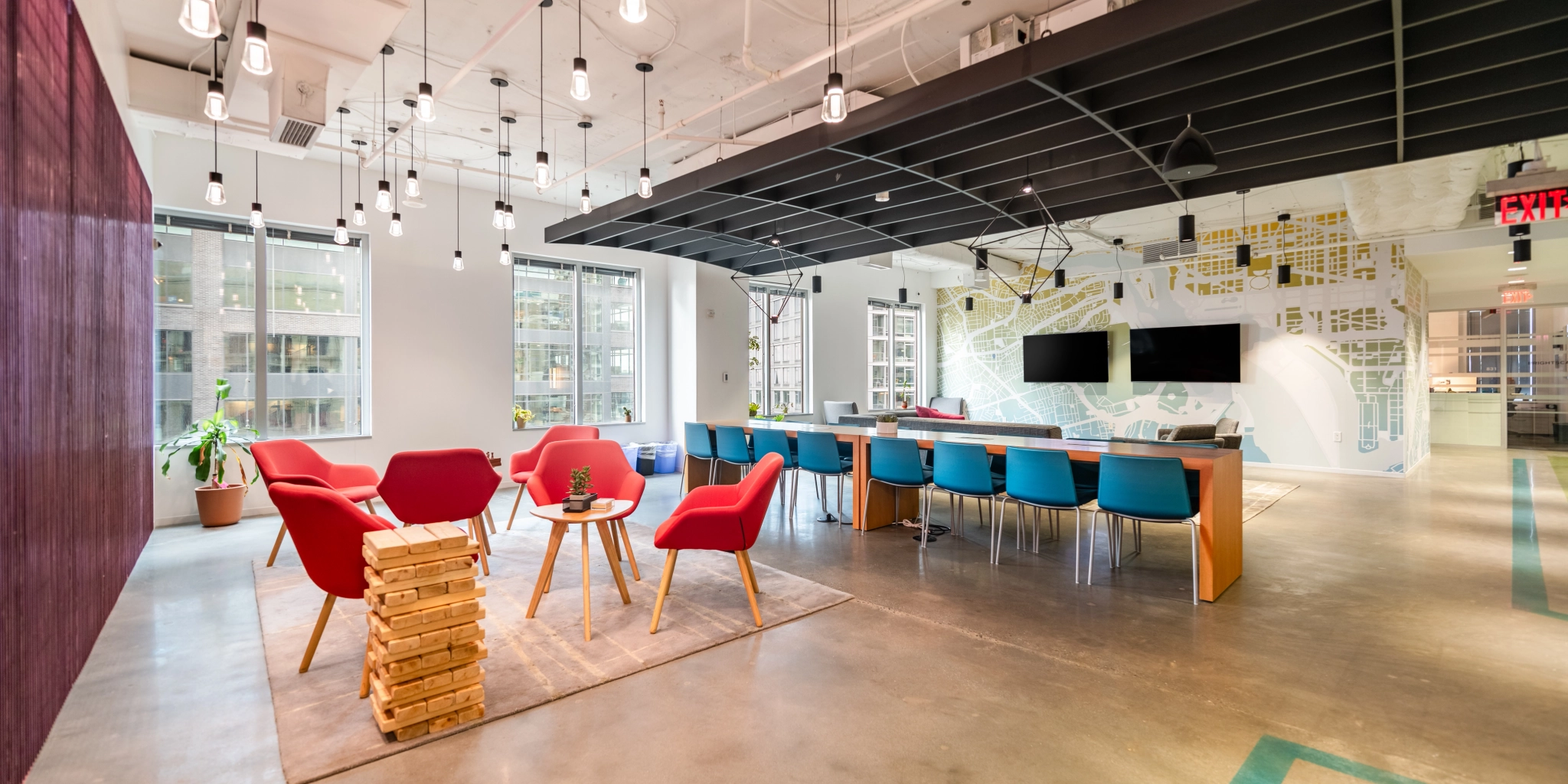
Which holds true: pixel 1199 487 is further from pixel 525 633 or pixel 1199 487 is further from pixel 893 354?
pixel 893 354

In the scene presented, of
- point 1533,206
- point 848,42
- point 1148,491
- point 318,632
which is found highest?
point 848,42

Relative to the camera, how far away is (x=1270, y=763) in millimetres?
2264

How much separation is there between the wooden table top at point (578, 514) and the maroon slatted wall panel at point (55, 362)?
1.76 meters

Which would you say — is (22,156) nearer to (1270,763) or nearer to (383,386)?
(1270,763)

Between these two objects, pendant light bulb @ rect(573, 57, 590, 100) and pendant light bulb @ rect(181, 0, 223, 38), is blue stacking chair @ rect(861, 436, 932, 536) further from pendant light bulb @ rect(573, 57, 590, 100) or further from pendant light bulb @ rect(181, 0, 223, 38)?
pendant light bulb @ rect(181, 0, 223, 38)

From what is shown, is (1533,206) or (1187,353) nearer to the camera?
(1533,206)

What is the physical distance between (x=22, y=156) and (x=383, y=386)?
531 centimetres

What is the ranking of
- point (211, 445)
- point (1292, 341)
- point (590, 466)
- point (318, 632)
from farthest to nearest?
point (1292, 341) < point (211, 445) < point (590, 466) < point (318, 632)

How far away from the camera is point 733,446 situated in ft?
21.3

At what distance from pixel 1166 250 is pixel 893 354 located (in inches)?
196

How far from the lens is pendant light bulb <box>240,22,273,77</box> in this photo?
2.48 m

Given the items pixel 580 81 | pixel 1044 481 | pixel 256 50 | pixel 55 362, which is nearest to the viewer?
pixel 256 50

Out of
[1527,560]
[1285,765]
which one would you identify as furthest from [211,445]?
[1527,560]

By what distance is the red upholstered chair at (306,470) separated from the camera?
4.66 metres
